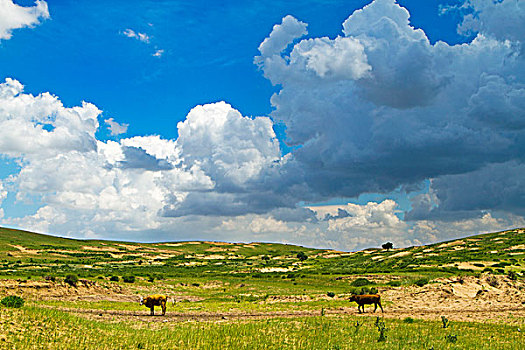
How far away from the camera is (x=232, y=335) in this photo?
2467cm

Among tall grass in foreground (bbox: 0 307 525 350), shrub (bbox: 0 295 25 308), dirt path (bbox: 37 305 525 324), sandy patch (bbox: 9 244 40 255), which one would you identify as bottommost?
sandy patch (bbox: 9 244 40 255)

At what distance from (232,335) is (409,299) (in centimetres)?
3059

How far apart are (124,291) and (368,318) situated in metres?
39.0

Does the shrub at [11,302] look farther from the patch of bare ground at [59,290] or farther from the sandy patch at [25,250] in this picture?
the sandy patch at [25,250]

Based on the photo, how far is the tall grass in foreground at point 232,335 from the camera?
20281mm

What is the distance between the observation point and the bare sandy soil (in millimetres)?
35375

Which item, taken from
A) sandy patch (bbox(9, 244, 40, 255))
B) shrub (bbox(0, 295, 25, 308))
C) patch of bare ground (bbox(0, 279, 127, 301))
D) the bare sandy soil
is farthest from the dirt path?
sandy patch (bbox(9, 244, 40, 255))

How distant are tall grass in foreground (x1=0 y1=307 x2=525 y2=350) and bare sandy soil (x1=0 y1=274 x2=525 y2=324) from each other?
19.5ft

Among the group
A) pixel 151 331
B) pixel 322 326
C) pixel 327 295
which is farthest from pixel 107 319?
pixel 327 295

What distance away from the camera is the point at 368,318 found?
3397cm

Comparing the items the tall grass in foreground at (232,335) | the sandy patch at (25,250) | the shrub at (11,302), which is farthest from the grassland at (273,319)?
the sandy patch at (25,250)

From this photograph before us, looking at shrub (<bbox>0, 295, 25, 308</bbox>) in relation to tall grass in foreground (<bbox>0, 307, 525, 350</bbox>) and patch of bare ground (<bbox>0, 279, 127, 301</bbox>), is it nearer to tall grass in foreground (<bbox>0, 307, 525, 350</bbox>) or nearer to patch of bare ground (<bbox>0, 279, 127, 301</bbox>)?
tall grass in foreground (<bbox>0, 307, 525, 350</bbox>)

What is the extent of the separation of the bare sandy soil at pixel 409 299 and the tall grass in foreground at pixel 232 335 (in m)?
5.95

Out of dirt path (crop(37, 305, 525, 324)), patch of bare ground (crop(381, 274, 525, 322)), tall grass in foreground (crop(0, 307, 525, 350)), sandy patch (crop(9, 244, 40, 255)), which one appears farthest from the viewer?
sandy patch (crop(9, 244, 40, 255))
